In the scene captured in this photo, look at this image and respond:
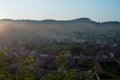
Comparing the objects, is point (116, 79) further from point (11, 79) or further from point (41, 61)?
point (11, 79)

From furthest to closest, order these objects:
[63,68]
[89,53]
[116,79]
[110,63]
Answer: [89,53] < [110,63] < [116,79] < [63,68]

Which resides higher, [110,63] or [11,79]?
[11,79]

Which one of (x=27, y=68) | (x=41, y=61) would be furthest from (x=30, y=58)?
(x=41, y=61)

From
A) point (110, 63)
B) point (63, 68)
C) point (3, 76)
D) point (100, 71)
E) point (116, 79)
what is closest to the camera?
point (3, 76)

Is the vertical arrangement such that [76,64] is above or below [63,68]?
below

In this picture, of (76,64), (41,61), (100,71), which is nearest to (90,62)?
(76,64)

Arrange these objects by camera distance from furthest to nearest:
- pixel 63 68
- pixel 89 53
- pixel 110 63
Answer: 1. pixel 89 53
2. pixel 110 63
3. pixel 63 68

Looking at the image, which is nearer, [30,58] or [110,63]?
[30,58]

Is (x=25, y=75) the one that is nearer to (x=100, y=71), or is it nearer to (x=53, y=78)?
(x=53, y=78)

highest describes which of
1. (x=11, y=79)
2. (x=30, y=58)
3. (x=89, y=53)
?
(x=30, y=58)
